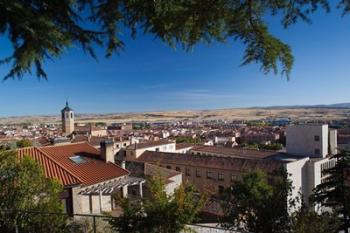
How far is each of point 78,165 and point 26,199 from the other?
10494mm

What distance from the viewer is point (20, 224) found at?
31.1 ft

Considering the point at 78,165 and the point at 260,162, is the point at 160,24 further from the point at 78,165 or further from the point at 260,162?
the point at 260,162

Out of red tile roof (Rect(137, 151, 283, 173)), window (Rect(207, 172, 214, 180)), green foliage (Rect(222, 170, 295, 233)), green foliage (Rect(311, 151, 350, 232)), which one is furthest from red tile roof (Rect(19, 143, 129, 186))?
window (Rect(207, 172, 214, 180))

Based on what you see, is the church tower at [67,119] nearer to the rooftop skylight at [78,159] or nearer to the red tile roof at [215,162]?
the red tile roof at [215,162]

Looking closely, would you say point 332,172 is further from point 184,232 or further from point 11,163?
point 11,163

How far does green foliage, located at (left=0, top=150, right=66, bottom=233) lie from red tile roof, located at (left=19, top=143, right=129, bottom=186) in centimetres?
719

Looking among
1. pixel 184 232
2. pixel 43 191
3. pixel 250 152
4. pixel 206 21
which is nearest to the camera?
pixel 206 21

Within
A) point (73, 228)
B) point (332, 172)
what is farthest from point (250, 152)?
point (73, 228)

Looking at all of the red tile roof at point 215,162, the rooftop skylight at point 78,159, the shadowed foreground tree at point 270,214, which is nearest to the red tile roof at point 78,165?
the rooftop skylight at point 78,159

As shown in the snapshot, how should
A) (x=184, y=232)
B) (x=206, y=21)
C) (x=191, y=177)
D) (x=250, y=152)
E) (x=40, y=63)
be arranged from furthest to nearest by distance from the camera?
(x=250, y=152)
(x=191, y=177)
(x=184, y=232)
(x=206, y=21)
(x=40, y=63)

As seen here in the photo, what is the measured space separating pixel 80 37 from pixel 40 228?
239 inches

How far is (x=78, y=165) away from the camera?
67.2 feet

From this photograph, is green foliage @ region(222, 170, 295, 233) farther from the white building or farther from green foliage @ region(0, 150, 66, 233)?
the white building

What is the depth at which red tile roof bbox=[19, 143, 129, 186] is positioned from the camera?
1871 cm
